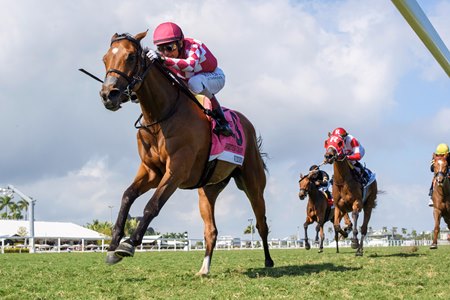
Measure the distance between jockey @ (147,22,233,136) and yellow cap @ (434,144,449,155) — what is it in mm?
10126

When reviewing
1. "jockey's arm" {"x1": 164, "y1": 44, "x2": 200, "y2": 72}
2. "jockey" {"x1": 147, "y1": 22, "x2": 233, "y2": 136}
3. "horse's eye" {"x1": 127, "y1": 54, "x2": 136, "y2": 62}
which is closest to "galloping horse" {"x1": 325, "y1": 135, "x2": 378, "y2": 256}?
"jockey" {"x1": 147, "y1": 22, "x2": 233, "y2": 136}

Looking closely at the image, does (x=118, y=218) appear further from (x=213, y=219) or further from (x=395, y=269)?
(x=395, y=269)

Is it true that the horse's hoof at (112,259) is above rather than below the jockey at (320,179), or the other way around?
below

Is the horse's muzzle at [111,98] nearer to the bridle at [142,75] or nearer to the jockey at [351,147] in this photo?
the bridle at [142,75]

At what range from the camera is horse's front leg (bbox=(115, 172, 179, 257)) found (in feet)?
22.5

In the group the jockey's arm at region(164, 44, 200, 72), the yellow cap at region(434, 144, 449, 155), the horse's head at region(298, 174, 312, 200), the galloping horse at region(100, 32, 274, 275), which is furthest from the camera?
the horse's head at region(298, 174, 312, 200)

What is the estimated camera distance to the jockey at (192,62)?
27.2ft

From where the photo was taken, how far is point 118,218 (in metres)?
7.85

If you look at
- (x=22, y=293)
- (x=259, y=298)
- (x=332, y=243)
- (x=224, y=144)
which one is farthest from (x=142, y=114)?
(x=332, y=243)

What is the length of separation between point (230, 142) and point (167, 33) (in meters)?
1.81

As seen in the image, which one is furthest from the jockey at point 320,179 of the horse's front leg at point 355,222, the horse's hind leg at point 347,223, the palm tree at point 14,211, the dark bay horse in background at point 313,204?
the palm tree at point 14,211

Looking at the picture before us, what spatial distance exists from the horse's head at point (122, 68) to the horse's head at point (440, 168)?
38.2ft

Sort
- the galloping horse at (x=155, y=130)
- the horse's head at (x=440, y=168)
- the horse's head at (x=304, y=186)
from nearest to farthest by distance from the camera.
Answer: the galloping horse at (x=155, y=130) < the horse's head at (x=440, y=168) < the horse's head at (x=304, y=186)

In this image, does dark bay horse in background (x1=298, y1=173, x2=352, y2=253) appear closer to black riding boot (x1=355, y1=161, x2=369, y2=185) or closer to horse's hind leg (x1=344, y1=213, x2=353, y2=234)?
horse's hind leg (x1=344, y1=213, x2=353, y2=234)
